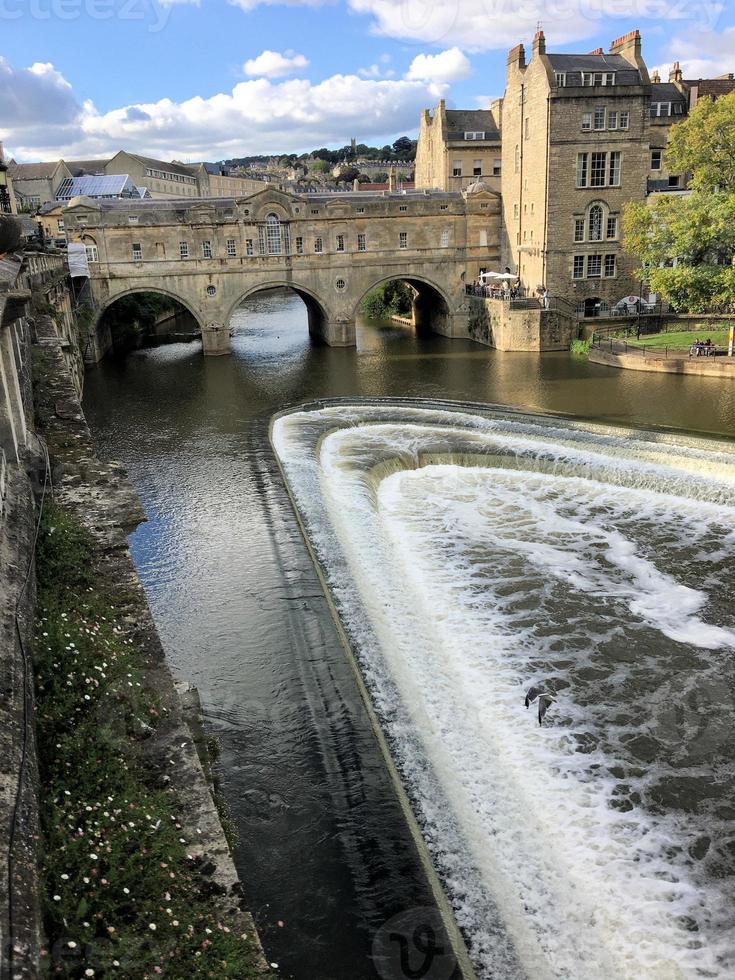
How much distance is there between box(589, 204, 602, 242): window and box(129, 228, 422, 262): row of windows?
10558mm

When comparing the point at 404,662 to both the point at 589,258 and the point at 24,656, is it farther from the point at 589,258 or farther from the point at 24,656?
the point at 589,258

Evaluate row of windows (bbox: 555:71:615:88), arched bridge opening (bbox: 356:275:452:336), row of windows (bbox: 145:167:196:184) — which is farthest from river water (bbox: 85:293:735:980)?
row of windows (bbox: 145:167:196:184)

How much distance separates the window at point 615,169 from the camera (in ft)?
140

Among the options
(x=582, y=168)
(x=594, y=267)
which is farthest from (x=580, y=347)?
(x=582, y=168)

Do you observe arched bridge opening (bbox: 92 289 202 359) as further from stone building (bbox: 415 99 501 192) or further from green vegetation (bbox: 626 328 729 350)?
green vegetation (bbox: 626 328 729 350)

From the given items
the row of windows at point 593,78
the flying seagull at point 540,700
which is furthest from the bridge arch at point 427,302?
the flying seagull at point 540,700

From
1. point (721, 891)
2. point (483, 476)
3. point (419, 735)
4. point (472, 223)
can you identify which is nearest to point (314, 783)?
point (419, 735)

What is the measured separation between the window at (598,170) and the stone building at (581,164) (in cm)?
5

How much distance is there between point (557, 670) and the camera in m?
12.7

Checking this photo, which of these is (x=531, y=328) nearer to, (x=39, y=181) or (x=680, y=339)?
(x=680, y=339)

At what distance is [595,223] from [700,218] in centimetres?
1078

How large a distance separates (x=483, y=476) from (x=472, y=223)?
30756 millimetres

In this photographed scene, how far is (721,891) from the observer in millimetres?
8758

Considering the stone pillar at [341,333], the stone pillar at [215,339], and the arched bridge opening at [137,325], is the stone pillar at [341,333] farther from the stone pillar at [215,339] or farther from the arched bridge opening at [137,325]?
the arched bridge opening at [137,325]
